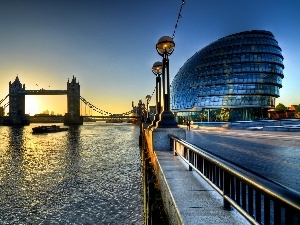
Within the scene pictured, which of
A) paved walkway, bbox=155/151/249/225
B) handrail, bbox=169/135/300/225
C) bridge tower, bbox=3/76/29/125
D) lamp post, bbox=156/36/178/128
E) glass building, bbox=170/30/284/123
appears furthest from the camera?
bridge tower, bbox=3/76/29/125

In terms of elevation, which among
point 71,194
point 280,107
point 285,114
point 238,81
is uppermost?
point 238,81

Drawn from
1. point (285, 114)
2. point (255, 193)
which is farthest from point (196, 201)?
point (285, 114)

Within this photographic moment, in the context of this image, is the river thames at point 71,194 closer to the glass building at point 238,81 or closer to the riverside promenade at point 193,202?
the riverside promenade at point 193,202

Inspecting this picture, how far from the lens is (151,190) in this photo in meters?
5.70

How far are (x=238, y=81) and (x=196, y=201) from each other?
270 ft

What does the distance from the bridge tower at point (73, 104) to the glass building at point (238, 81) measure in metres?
88.7

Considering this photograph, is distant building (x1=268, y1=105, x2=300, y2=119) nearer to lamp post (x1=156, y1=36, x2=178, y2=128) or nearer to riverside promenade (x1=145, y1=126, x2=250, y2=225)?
lamp post (x1=156, y1=36, x2=178, y2=128)

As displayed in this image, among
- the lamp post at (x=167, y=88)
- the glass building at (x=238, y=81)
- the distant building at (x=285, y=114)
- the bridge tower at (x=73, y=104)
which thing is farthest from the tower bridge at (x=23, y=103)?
the lamp post at (x=167, y=88)

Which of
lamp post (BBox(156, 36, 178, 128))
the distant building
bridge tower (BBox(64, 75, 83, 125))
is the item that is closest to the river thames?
lamp post (BBox(156, 36, 178, 128))

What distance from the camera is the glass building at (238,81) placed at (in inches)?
3191

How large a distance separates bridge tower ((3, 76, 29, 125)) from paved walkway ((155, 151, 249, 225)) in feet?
543

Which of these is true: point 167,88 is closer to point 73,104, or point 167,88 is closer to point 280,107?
point 280,107

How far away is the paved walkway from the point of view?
319 centimetres

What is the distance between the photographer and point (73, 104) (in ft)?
524
